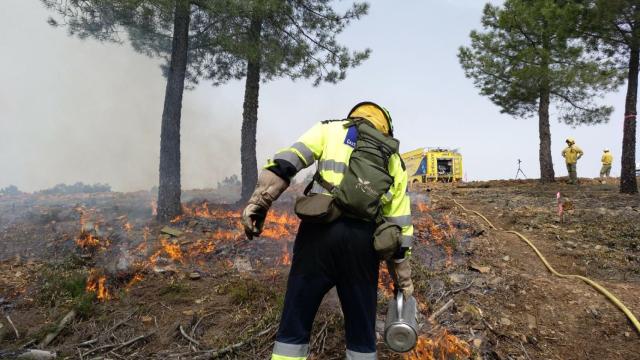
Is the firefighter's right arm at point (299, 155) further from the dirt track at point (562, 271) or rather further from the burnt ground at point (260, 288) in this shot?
the dirt track at point (562, 271)

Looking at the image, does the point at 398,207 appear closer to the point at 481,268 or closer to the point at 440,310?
the point at 440,310

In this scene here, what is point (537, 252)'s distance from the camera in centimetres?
663

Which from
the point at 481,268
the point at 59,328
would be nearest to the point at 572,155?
the point at 481,268

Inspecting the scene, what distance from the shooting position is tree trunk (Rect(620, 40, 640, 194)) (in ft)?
36.5

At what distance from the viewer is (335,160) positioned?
8.36ft

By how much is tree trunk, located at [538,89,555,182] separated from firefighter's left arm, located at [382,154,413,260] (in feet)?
47.7

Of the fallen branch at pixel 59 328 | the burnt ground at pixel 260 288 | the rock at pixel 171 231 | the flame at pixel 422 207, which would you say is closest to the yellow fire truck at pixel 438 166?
the flame at pixel 422 207

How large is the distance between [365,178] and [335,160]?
252 mm

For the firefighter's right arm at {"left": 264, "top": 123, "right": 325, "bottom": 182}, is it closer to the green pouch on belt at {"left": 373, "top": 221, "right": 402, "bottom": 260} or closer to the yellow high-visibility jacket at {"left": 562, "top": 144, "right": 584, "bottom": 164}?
the green pouch on belt at {"left": 373, "top": 221, "right": 402, "bottom": 260}

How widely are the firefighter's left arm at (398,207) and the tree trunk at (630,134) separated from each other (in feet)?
38.4

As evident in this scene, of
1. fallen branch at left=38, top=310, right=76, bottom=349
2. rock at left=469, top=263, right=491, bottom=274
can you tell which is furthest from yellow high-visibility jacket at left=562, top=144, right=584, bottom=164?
fallen branch at left=38, top=310, right=76, bottom=349

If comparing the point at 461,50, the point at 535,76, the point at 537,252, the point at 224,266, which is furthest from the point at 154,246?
the point at 461,50

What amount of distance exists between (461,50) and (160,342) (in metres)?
15.9

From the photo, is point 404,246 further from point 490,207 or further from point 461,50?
point 461,50
